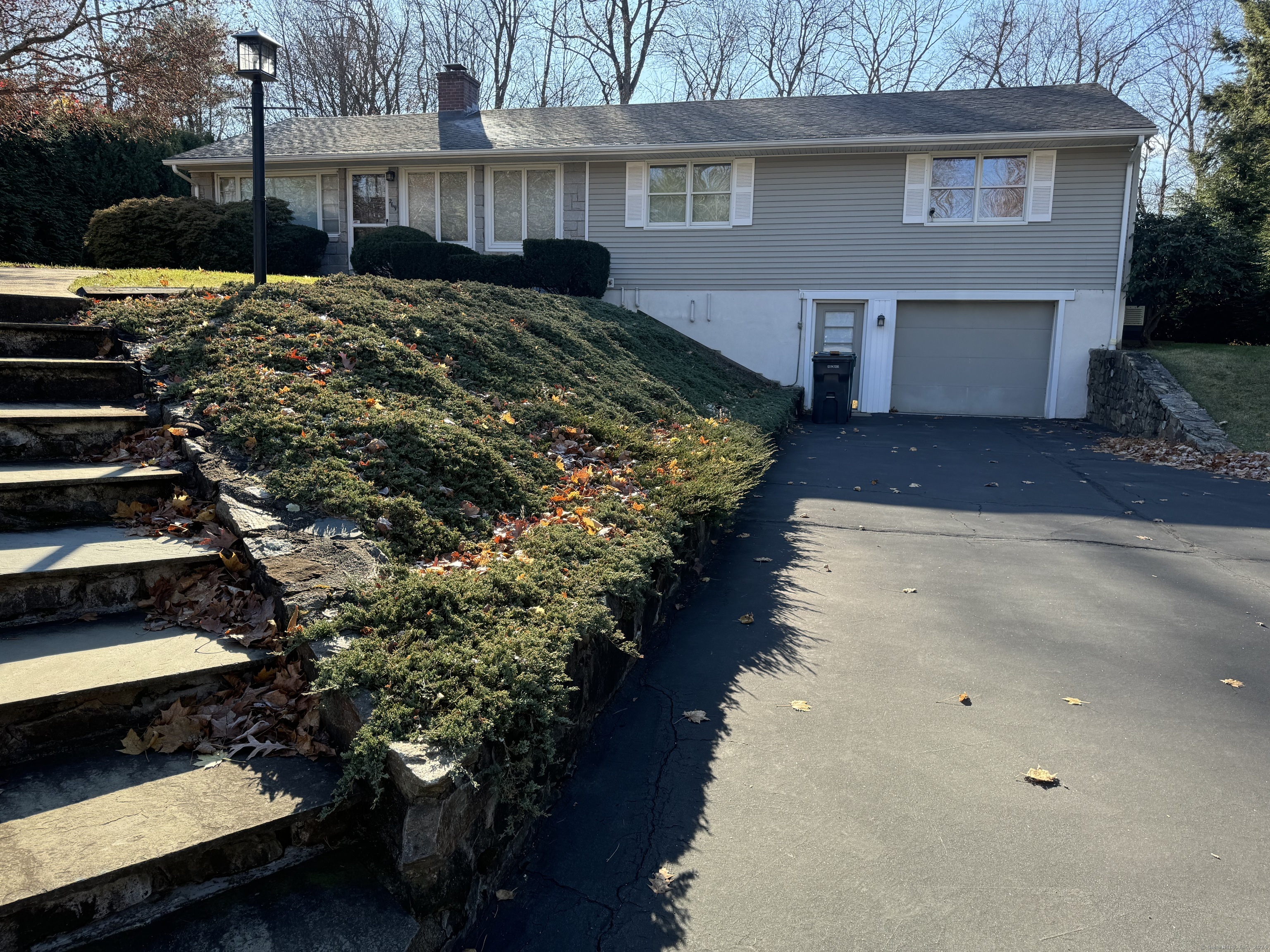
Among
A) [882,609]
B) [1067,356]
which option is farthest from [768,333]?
[882,609]

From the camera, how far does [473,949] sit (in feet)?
7.38

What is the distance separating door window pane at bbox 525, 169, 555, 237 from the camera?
16719 millimetres

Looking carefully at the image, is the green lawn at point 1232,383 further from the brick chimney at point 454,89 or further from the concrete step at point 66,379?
the brick chimney at point 454,89

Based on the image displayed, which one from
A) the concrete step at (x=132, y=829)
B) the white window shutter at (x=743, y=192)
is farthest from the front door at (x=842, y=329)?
the concrete step at (x=132, y=829)

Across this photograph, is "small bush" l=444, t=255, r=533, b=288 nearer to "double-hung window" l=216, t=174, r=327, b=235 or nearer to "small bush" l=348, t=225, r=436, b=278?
"small bush" l=348, t=225, r=436, b=278

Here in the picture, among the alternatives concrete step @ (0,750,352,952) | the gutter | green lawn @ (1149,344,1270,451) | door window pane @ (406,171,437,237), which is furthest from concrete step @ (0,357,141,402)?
door window pane @ (406,171,437,237)

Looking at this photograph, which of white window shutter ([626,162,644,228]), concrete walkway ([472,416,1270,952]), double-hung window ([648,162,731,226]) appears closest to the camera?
concrete walkway ([472,416,1270,952])

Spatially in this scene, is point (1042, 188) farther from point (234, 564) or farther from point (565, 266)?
point (234, 564)

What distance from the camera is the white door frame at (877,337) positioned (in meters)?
15.0

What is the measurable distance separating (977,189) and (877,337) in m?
3.17

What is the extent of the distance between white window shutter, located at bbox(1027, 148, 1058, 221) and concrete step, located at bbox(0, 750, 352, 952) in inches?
615

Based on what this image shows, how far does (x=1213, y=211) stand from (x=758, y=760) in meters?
16.9

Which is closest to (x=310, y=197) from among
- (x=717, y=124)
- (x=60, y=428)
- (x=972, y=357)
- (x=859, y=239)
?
(x=717, y=124)

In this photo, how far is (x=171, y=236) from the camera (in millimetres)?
14648
